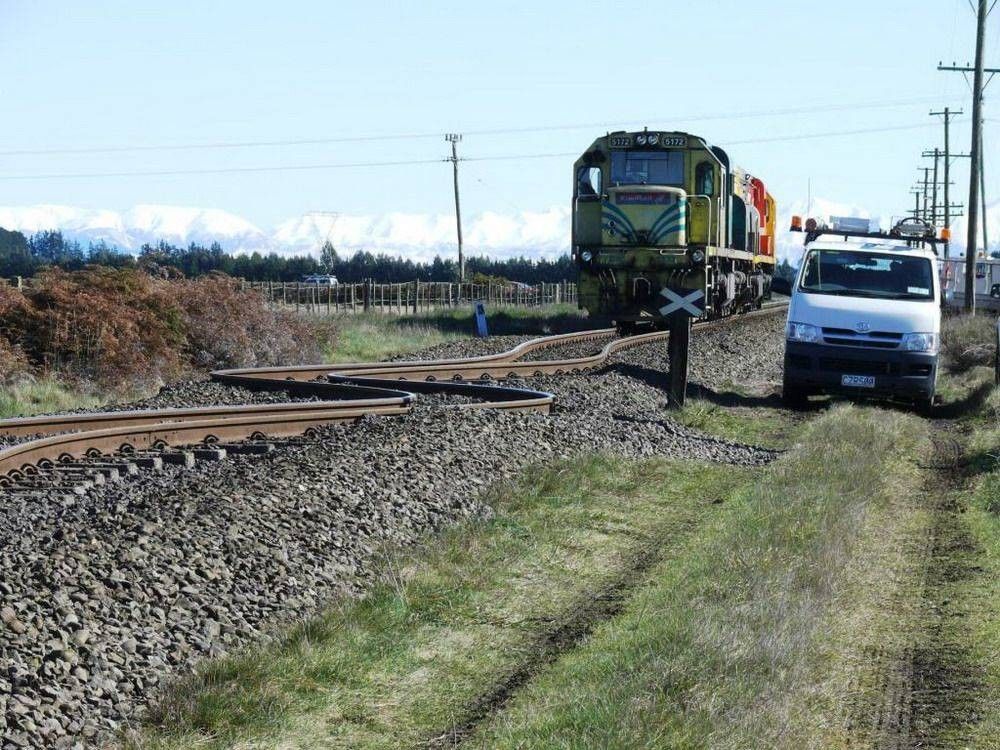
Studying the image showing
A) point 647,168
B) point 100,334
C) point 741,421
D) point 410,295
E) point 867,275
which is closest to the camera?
point 741,421

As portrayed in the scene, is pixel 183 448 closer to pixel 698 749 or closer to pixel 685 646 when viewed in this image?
pixel 685 646

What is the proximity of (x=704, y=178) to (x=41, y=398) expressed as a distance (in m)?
13.3

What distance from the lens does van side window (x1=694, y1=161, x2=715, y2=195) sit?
25875 millimetres

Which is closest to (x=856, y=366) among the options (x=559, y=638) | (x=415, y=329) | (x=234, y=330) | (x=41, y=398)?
(x=559, y=638)

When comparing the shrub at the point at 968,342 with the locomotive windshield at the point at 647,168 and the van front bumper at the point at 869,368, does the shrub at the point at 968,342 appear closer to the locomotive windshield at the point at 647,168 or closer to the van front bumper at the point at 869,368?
the locomotive windshield at the point at 647,168

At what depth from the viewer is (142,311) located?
78.6 ft

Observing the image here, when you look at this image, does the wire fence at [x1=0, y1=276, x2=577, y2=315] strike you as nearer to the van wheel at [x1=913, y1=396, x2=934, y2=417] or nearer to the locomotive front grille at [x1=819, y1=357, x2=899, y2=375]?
the van wheel at [x1=913, y1=396, x2=934, y2=417]

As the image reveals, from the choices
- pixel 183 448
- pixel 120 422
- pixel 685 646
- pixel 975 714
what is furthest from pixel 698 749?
pixel 120 422

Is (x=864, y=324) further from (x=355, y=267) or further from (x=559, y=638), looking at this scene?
(x=355, y=267)

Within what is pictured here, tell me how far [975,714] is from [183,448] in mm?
7735

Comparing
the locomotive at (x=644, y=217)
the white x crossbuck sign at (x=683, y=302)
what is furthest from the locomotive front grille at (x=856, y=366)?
the locomotive at (x=644, y=217)

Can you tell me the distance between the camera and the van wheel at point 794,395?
17438mm

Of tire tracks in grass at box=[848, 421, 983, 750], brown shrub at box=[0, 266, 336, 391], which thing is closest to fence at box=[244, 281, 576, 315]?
brown shrub at box=[0, 266, 336, 391]

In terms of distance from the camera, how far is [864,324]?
55.2ft
